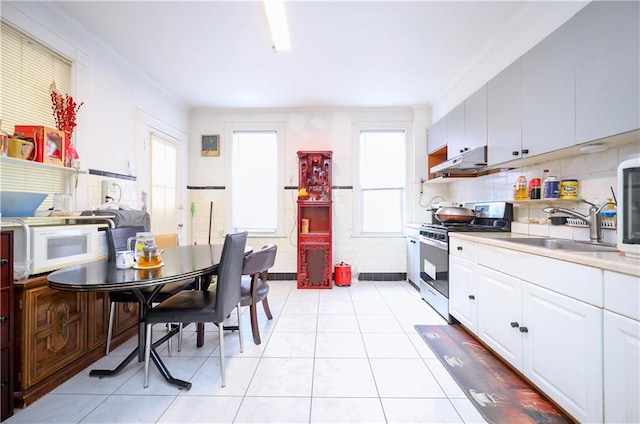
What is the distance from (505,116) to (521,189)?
0.67 m

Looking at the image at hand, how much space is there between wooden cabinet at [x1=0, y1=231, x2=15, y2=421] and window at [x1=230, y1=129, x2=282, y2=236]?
2.96 m

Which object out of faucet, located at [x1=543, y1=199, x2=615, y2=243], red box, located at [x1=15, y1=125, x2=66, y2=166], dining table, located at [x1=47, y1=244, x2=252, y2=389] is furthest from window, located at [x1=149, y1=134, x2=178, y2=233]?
faucet, located at [x1=543, y1=199, x2=615, y2=243]

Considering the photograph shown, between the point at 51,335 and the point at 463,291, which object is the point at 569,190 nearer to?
the point at 463,291

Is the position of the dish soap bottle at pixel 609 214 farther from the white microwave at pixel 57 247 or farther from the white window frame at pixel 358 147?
the white microwave at pixel 57 247

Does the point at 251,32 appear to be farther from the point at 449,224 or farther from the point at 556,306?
the point at 556,306

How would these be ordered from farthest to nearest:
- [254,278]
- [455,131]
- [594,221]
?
[455,131]
[254,278]
[594,221]

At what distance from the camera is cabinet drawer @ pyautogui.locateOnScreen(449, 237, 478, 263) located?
2260 millimetres

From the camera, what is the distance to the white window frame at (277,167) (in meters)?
4.33

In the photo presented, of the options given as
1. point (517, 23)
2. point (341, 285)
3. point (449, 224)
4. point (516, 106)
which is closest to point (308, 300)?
point (341, 285)

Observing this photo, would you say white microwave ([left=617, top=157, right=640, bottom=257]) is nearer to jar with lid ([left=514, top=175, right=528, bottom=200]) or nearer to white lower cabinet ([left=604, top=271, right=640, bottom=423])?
white lower cabinet ([left=604, top=271, right=640, bottom=423])

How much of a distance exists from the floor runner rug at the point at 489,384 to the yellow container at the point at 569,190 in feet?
4.37

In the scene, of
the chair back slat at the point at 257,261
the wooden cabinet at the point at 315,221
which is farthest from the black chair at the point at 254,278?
the wooden cabinet at the point at 315,221

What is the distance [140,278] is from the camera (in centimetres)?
149

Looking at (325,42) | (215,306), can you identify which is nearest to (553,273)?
(215,306)
